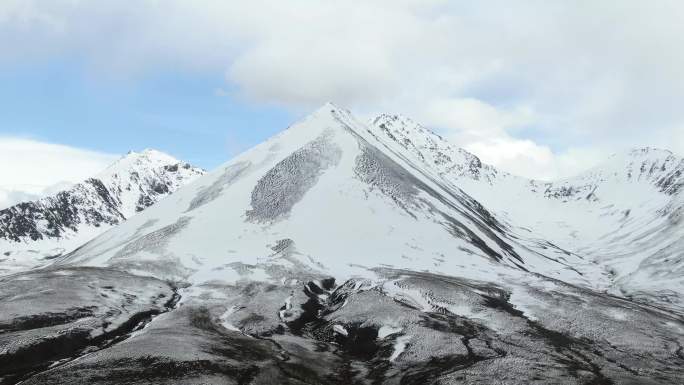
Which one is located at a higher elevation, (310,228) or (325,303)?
(310,228)

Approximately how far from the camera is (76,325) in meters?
61.5

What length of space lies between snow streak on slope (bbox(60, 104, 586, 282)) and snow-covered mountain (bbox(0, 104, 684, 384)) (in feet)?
2.14

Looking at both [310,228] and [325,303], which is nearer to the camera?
[325,303]

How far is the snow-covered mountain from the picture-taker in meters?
50.8

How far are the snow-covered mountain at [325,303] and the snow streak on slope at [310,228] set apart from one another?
652 mm

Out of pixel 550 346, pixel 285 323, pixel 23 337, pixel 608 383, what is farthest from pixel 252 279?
pixel 608 383

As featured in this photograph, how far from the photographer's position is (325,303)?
288 feet

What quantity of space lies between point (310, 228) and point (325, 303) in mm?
47967

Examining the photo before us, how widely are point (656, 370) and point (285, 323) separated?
145 feet

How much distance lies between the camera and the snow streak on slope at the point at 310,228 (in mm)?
114688

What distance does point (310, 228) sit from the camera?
13450cm

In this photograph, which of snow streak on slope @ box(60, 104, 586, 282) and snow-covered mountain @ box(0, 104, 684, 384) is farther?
snow streak on slope @ box(60, 104, 586, 282)

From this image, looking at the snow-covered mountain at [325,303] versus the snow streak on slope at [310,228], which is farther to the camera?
the snow streak on slope at [310,228]

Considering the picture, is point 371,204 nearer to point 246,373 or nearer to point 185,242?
point 185,242
